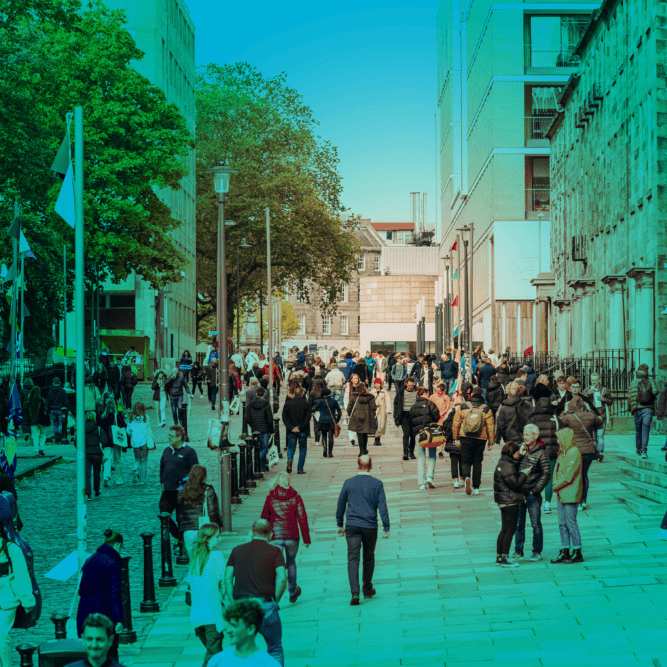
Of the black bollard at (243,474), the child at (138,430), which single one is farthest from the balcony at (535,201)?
the child at (138,430)

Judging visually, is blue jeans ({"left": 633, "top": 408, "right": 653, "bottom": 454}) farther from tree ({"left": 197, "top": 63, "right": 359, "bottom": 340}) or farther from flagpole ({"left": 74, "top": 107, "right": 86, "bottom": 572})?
tree ({"left": 197, "top": 63, "right": 359, "bottom": 340})

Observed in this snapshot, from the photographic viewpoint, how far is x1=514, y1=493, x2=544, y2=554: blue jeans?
12.1 m

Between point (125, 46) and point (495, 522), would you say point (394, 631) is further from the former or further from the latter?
point (125, 46)

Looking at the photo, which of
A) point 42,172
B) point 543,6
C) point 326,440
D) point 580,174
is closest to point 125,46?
point 42,172

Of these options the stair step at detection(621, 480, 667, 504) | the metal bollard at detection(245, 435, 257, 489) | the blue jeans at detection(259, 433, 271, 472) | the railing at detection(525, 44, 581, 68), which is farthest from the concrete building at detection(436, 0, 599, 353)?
the stair step at detection(621, 480, 667, 504)

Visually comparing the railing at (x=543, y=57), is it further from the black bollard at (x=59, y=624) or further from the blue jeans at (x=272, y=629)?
the black bollard at (x=59, y=624)

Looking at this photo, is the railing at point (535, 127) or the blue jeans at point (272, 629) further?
the railing at point (535, 127)

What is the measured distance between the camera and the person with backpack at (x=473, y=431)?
16734 millimetres

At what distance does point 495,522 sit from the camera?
15000 millimetres

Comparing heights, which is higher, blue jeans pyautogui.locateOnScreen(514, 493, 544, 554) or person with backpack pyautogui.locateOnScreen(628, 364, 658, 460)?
person with backpack pyautogui.locateOnScreen(628, 364, 658, 460)

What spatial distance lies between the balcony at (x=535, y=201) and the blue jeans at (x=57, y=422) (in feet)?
109

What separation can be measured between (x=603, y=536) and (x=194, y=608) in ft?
23.3

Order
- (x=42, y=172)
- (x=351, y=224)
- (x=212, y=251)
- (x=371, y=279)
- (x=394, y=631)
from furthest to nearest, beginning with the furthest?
A: (x=371, y=279), (x=212, y=251), (x=351, y=224), (x=42, y=172), (x=394, y=631)

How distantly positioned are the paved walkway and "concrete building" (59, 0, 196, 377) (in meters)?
32.3
